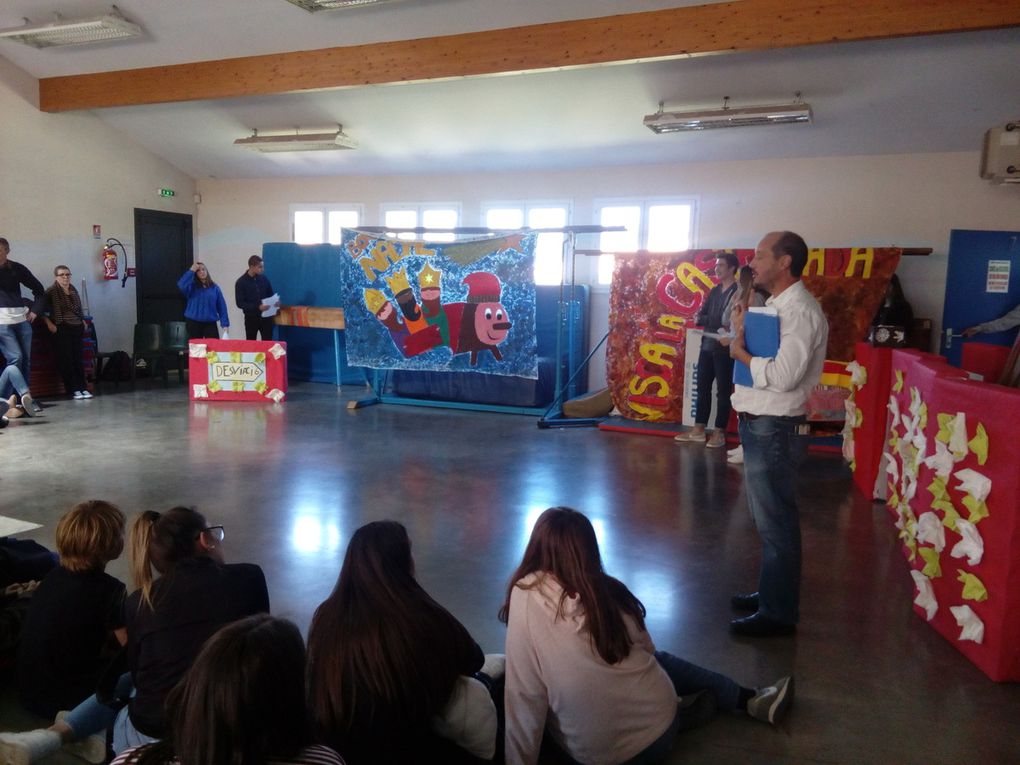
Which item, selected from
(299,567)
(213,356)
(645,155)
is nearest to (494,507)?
(299,567)

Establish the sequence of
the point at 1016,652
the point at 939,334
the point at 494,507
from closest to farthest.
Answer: the point at 1016,652, the point at 494,507, the point at 939,334

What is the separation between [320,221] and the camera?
1111cm

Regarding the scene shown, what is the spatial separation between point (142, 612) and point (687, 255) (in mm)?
6354

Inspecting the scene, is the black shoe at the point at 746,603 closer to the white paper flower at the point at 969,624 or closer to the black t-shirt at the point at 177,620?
the white paper flower at the point at 969,624

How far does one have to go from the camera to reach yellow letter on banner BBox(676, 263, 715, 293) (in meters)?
7.37

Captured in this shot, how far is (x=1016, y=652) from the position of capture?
2.59 metres

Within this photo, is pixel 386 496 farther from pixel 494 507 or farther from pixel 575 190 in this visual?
pixel 575 190

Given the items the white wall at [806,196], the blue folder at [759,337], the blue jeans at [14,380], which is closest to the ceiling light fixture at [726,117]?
the white wall at [806,196]

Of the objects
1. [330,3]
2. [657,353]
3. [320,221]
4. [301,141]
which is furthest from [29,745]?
[320,221]

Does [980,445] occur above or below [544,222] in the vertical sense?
below

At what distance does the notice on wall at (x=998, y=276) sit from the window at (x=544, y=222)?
453 cm

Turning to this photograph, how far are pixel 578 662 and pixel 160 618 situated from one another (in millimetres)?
1040

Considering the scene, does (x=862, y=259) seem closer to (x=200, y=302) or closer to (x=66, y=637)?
(x=66, y=637)

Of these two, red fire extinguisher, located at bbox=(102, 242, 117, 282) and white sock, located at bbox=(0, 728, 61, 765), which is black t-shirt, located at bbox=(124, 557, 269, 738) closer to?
white sock, located at bbox=(0, 728, 61, 765)
